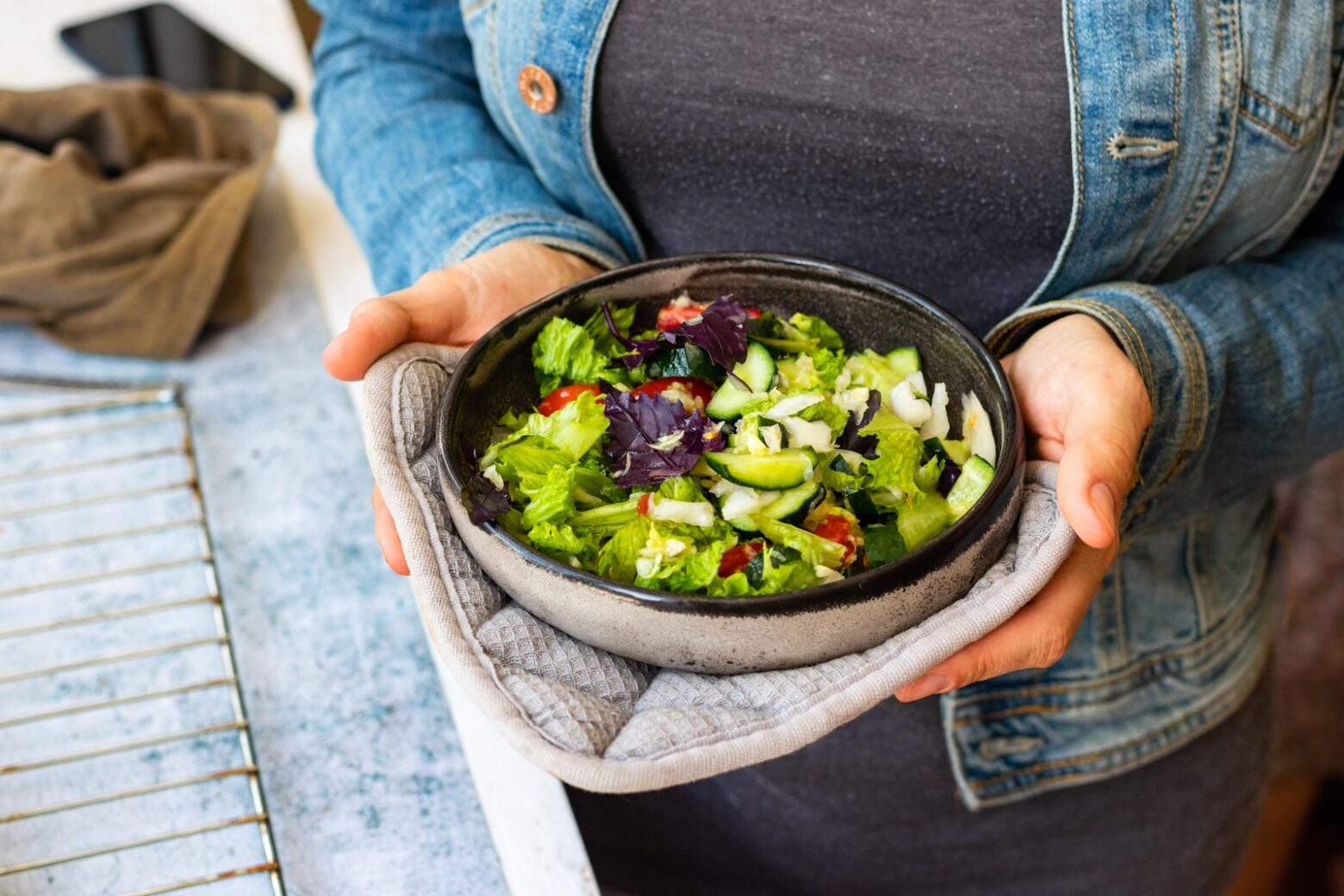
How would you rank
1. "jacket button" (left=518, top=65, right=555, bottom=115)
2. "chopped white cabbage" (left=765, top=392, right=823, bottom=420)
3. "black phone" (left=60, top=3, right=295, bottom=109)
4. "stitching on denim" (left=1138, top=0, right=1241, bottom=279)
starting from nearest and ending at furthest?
"chopped white cabbage" (left=765, top=392, right=823, bottom=420), "stitching on denim" (left=1138, top=0, right=1241, bottom=279), "jacket button" (left=518, top=65, right=555, bottom=115), "black phone" (left=60, top=3, right=295, bottom=109)

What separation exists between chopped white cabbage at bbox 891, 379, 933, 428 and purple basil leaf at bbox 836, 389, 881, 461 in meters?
0.04

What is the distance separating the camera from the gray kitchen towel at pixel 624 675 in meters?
0.84

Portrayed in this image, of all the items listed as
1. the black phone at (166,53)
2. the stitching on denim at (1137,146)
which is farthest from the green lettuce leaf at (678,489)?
the black phone at (166,53)

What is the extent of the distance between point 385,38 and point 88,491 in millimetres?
731

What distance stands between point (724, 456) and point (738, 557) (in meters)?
0.10

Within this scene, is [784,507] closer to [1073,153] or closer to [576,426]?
[576,426]

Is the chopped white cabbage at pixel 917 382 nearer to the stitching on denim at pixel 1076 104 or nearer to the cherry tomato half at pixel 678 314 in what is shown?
the cherry tomato half at pixel 678 314

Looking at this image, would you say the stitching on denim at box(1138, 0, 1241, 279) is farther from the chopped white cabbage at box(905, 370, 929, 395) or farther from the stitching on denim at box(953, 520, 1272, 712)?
the stitching on denim at box(953, 520, 1272, 712)

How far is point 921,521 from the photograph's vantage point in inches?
38.3

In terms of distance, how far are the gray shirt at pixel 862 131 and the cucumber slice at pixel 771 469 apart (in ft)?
1.40

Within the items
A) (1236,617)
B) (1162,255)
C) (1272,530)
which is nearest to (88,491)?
(1162,255)

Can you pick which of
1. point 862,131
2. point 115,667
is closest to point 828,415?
point 862,131

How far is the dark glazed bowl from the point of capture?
849mm

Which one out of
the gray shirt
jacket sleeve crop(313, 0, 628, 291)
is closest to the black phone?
jacket sleeve crop(313, 0, 628, 291)
